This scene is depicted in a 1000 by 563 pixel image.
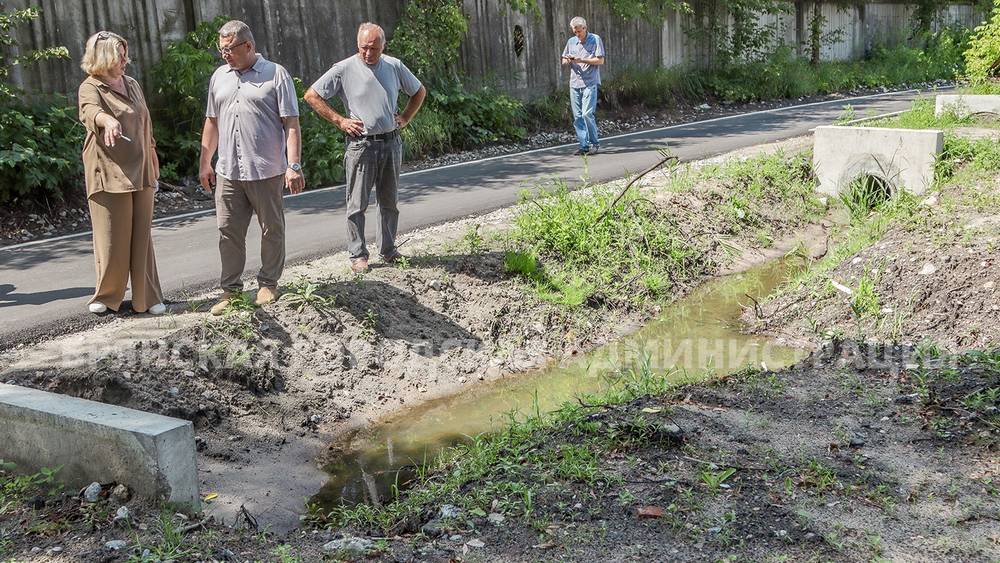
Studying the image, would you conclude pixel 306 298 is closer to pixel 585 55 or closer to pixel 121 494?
pixel 121 494

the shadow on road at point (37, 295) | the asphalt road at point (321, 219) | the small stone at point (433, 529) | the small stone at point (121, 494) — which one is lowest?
the small stone at point (433, 529)

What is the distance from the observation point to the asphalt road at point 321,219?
6926 millimetres

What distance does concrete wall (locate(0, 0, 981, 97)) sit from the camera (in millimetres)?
11359

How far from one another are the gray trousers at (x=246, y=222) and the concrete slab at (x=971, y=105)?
9.89m

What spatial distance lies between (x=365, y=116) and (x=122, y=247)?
196cm

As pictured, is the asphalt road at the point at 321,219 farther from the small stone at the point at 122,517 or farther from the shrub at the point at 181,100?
the small stone at the point at 122,517

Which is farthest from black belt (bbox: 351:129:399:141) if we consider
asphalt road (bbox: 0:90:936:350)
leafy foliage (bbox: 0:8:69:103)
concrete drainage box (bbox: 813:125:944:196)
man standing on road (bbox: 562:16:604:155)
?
man standing on road (bbox: 562:16:604:155)

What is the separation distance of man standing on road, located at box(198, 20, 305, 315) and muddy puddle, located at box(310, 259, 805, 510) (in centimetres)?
Result: 158

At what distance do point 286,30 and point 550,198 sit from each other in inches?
253

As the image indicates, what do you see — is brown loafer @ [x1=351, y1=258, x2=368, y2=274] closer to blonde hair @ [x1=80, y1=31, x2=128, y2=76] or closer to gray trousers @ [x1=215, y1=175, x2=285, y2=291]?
gray trousers @ [x1=215, y1=175, x2=285, y2=291]

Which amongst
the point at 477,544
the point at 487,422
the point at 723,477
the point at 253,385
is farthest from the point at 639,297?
the point at 477,544

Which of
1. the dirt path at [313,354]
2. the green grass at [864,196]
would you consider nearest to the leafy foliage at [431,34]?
the dirt path at [313,354]

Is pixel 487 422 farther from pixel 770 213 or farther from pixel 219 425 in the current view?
pixel 770 213

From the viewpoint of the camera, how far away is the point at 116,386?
5.54 metres
